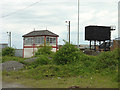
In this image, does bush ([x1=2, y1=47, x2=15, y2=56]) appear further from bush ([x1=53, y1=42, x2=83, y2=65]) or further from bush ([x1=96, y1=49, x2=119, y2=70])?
bush ([x1=96, y1=49, x2=119, y2=70])

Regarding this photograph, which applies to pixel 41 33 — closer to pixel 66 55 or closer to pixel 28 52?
pixel 28 52

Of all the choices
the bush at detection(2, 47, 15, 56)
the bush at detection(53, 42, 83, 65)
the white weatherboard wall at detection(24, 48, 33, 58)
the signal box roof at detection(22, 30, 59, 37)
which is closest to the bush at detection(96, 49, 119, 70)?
the bush at detection(53, 42, 83, 65)

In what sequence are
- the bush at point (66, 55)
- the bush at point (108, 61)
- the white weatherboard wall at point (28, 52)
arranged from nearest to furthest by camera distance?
the bush at point (108, 61)
the bush at point (66, 55)
the white weatherboard wall at point (28, 52)

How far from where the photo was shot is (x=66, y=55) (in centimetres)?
1705

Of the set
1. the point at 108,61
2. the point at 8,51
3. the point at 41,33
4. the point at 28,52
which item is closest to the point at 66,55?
the point at 108,61

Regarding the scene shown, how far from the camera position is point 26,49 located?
42219 mm

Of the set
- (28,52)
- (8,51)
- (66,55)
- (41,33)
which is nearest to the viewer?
(66,55)

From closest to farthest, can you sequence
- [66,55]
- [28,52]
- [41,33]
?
[66,55]
[41,33]
[28,52]

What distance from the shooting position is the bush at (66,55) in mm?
16984

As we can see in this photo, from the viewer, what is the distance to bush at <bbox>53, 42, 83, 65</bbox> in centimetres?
1698

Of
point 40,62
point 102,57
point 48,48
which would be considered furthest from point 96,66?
point 48,48

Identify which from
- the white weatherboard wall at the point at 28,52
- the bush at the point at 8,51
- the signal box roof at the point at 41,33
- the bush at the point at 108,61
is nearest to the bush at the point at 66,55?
the bush at the point at 108,61

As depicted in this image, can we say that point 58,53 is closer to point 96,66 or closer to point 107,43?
point 96,66

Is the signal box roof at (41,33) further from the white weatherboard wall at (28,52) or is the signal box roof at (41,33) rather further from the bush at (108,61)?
the bush at (108,61)
